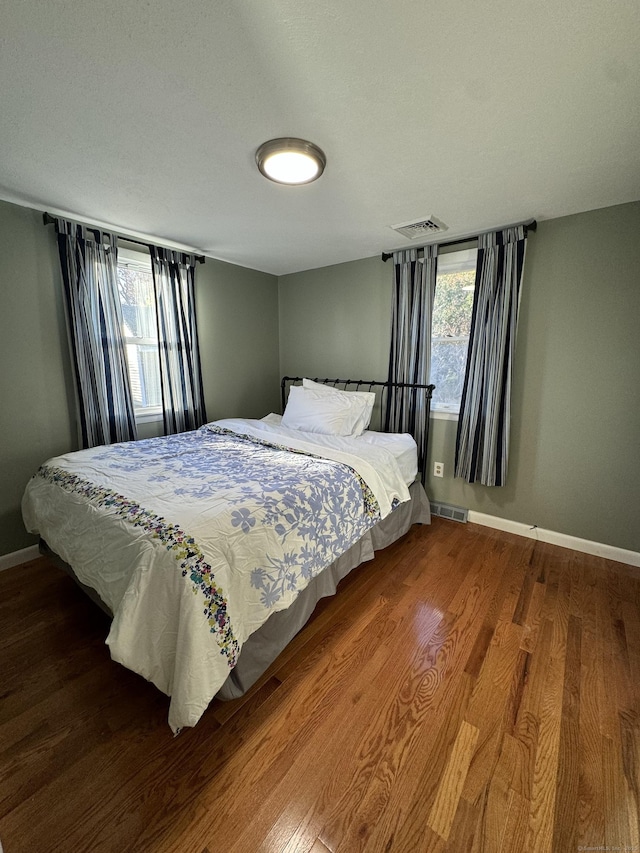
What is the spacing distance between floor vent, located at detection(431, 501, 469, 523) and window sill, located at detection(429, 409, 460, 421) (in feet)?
2.45

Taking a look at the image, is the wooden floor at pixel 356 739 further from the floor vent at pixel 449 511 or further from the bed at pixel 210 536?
the floor vent at pixel 449 511

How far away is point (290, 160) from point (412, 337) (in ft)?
5.49

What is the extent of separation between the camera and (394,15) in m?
0.97

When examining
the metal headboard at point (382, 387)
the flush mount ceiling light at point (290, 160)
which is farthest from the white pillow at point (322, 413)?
the flush mount ceiling light at point (290, 160)

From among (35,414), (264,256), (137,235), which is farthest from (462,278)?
(35,414)

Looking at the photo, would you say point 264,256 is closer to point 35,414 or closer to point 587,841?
point 35,414

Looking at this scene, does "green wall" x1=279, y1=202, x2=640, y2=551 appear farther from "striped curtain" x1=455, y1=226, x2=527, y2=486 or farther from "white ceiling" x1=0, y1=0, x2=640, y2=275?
"white ceiling" x1=0, y1=0, x2=640, y2=275

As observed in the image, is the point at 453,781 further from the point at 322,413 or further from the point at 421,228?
the point at 421,228

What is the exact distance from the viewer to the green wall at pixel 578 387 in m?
2.14

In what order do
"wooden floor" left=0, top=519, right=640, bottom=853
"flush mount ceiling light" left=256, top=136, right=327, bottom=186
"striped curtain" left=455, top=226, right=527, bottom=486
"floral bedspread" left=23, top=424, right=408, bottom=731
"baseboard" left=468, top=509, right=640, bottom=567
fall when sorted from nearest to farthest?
"wooden floor" left=0, top=519, right=640, bottom=853 → "floral bedspread" left=23, top=424, right=408, bottom=731 → "flush mount ceiling light" left=256, top=136, right=327, bottom=186 → "baseboard" left=468, top=509, right=640, bottom=567 → "striped curtain" left=455, top=226, right=527, bottom=486

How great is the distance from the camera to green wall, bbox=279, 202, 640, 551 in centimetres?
214

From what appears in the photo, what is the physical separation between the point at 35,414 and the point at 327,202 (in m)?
2.37

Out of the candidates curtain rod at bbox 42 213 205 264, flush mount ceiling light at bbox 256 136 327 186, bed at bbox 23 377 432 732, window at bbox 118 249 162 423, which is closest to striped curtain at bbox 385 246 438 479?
bed at bbox 23 377 432 732

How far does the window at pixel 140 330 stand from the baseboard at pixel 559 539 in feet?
9.58
